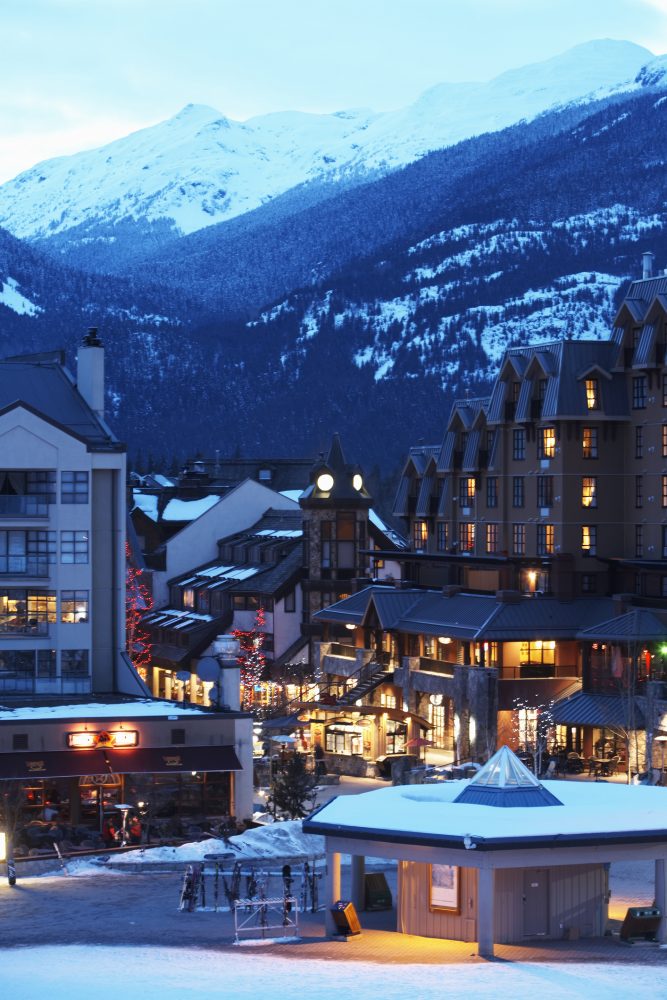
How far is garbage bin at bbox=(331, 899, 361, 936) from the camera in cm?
4819

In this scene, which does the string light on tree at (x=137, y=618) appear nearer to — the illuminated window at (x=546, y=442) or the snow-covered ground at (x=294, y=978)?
the illuminated window at (x=546, y=442)

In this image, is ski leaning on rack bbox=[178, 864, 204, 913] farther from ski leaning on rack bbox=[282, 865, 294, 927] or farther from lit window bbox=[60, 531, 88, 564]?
lit window bbox=[60, 531, 88, 564]

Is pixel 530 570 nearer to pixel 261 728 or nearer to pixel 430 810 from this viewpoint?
pixel 261 728

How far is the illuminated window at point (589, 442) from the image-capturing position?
318 ft

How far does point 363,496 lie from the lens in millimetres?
114312

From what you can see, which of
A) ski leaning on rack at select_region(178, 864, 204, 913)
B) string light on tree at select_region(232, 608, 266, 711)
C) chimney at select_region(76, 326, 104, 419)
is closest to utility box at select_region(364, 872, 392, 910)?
ski leaning on rack at select_region(178, 864, 204, 913)

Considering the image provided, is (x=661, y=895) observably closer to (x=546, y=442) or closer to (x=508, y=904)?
(x=508, y=904)

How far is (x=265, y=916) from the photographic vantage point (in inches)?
1976

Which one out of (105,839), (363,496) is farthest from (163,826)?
(363,496)

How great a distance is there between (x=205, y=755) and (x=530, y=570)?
103ft

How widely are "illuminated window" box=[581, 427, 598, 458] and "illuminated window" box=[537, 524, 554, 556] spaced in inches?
161

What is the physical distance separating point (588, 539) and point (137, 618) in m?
38.2

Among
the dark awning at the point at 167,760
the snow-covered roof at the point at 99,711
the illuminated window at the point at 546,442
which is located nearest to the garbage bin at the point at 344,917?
the dark awning at the point at 167,760

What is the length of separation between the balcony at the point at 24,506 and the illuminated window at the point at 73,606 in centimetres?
347
